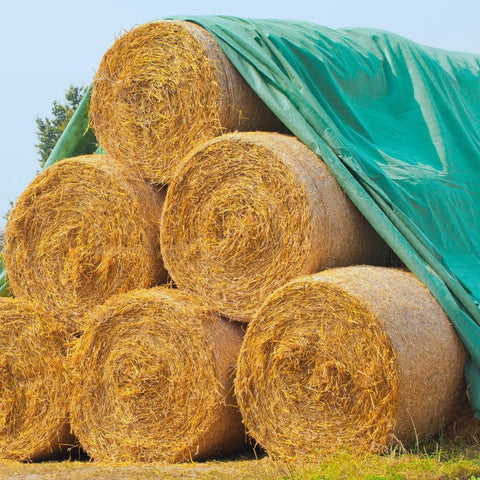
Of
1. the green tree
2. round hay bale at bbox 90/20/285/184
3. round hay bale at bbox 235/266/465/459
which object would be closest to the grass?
round hay bale at bbox 235/266/465/459

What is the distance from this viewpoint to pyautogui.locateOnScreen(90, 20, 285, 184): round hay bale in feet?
18.5

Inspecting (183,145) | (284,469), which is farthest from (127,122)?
(284,469)

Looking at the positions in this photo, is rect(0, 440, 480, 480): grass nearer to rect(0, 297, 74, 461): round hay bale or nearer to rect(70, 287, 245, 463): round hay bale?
rect(70, 287, 245, 463): round hay bale

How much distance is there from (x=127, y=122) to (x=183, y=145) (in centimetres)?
49

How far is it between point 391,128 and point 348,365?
251cm

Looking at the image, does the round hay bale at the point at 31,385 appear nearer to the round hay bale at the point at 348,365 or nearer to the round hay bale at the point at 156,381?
the round hay bale at the point at 156,381

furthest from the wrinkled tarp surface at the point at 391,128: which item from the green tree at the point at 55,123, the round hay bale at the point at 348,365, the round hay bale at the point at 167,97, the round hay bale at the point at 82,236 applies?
the green tree at the point at 55,123

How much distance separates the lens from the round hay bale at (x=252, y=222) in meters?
5.11

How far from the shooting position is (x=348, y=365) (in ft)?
15.6

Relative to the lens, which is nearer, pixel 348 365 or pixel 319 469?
pixel 319 469

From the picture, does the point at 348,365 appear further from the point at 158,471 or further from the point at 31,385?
the point at 31,385

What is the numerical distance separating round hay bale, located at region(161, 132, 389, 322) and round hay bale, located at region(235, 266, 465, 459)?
24 centimetres

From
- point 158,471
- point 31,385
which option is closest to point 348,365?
point 158,471

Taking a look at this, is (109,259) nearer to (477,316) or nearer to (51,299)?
(51,299)
